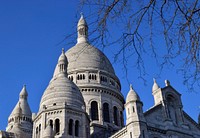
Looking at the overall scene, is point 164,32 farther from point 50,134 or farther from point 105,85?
point 105,85

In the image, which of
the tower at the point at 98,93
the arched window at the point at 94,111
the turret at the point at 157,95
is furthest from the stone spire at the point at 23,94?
the turret at the point at 157,95

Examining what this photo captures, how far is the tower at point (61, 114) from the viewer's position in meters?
31.7

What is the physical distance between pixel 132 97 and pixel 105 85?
46.9 feet

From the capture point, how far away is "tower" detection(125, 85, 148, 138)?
2659 centimetres

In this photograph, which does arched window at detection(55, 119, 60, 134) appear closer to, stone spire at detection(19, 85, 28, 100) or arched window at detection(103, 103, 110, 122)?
arched window at detection(103, 103, 110, 122)

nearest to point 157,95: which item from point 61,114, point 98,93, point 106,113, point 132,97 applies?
point 132,97

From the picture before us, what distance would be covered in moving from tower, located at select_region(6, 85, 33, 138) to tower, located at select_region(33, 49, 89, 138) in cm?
821

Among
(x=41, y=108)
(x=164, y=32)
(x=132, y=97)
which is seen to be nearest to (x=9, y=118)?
(x=41, y=108)

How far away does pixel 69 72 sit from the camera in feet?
145

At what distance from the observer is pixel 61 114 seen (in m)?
32.5

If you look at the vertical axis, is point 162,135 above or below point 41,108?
below

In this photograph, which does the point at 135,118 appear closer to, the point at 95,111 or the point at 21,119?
the point at 95,111

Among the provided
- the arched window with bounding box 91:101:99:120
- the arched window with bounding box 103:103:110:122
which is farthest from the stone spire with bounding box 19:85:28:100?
the arched window with bounding box 103:103:110:122

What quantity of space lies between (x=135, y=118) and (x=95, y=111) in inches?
558
